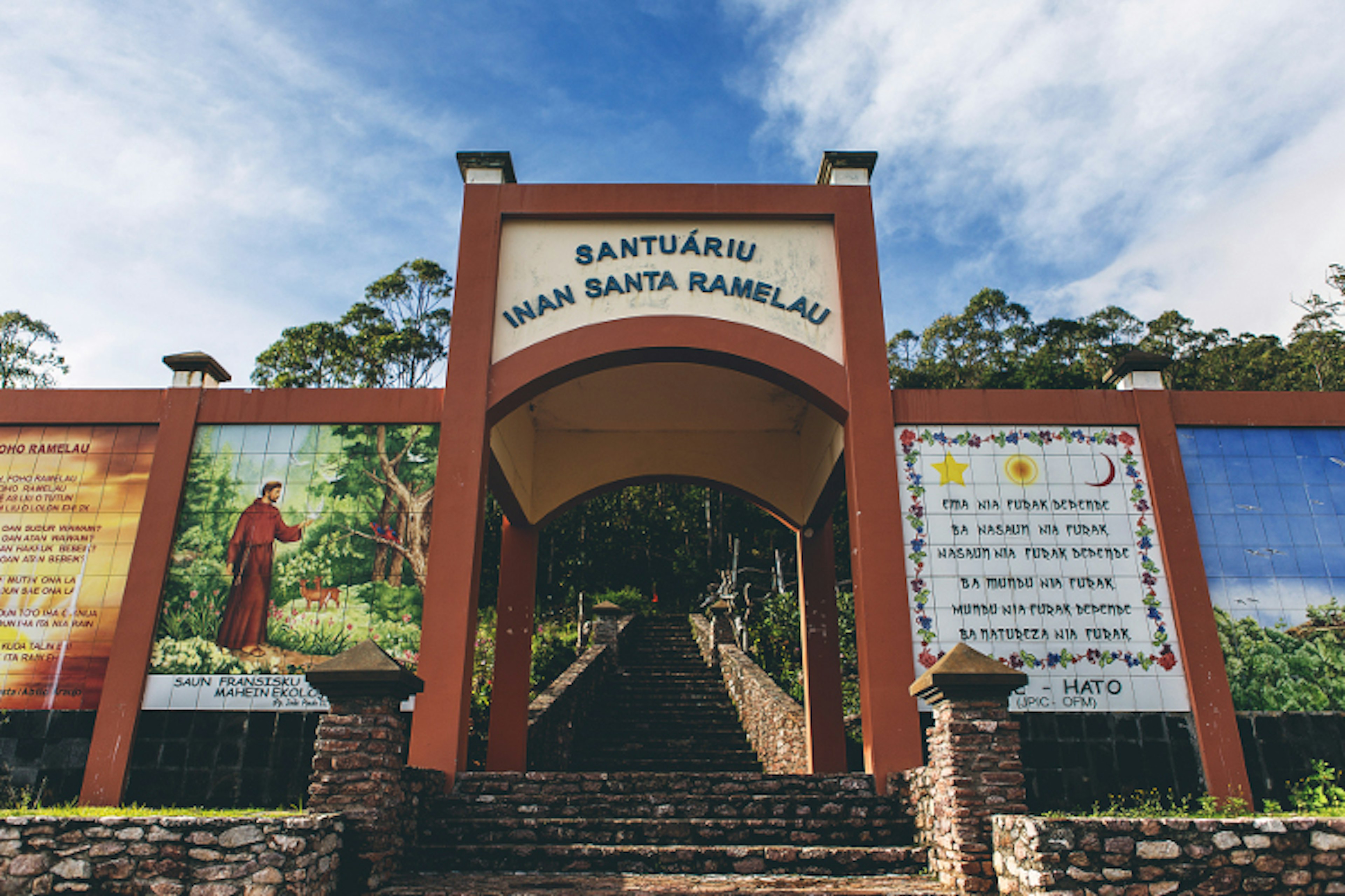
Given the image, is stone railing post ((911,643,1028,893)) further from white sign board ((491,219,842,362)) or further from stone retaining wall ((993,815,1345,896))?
white sign board ((491,219,842,362))

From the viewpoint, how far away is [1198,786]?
699cm

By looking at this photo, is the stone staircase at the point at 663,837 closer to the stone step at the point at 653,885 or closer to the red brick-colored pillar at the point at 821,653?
the stone step at the point at 653,885

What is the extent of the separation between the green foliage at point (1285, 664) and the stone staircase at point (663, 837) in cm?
339

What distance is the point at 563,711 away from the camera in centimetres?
1035

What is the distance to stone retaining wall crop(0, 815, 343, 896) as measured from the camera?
14.8 ft

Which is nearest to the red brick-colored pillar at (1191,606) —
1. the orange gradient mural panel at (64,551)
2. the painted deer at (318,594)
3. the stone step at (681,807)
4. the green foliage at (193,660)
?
the stone step at (681,807)

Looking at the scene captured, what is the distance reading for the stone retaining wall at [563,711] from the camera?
9367 mm

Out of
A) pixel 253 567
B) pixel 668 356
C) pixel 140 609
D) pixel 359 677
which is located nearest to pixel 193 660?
pixel 140 609

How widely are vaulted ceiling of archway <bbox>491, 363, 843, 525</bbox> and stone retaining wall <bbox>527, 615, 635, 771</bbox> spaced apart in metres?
2.19

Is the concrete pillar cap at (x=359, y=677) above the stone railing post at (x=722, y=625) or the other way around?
the other way around

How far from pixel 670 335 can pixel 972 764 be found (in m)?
4.69

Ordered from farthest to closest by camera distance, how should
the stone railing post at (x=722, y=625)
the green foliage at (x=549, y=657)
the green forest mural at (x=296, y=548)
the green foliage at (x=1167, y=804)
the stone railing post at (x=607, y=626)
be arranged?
the stone railing post at (x=722, y=625) < the stone railing post at (x=607, y=626) < the green foliage at (x=549, y=657) < the green forest mural at (x=296, y=548) < the green foliage at (x=1167, y=804)

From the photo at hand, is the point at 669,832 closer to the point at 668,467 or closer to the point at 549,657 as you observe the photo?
the point at 668,467

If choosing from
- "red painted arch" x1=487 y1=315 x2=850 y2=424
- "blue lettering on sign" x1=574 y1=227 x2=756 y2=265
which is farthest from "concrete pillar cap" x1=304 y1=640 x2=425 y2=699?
"blue lettering on sign" x1=574 y1=227 x2=756 y2=265
